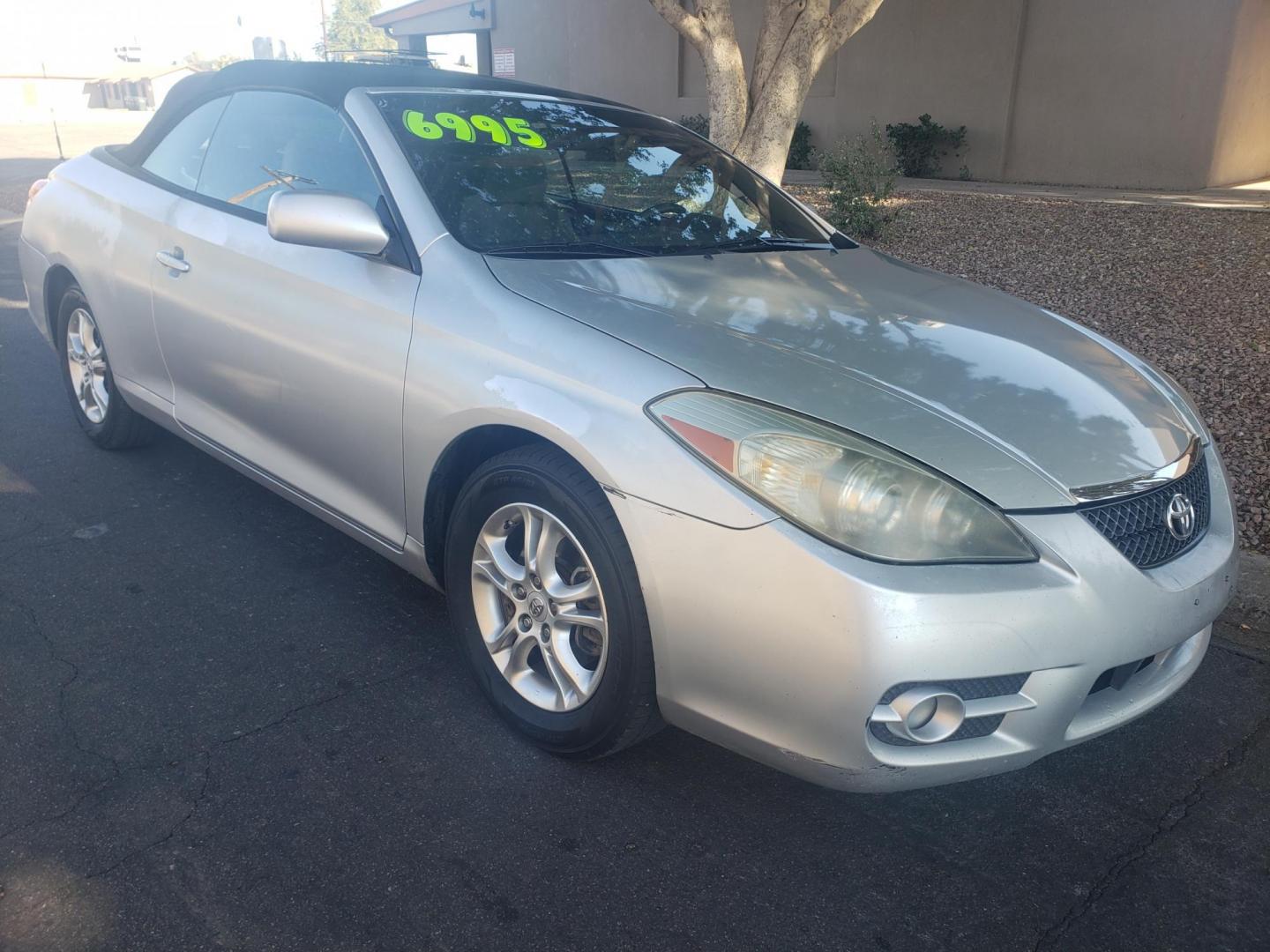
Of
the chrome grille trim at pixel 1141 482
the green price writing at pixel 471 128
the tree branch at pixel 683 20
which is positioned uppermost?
the tree branch at pixel 683 20

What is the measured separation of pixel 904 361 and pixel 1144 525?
674 millimetres

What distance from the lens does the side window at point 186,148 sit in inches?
161

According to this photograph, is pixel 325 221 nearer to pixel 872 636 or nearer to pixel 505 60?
pixel 872 636

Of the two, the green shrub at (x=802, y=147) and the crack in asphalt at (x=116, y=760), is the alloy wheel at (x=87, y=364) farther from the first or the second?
the green shrub at (x=802, y=147)

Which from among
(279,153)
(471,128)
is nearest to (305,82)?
(279,153)

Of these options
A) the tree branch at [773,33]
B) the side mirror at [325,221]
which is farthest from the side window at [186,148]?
the tree branch at [773,33]

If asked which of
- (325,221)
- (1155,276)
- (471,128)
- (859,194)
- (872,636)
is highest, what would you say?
(471,128)

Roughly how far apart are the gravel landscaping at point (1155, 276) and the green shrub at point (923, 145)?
3.77 metres

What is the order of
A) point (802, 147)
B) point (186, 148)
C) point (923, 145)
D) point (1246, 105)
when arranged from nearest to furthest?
point (186, 148), point (1246, 105), point (923, 145), point (802, 147)

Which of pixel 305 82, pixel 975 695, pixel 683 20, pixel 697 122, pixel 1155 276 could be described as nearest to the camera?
pixel 975 695

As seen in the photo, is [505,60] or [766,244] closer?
[766,244]

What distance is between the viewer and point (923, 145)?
53.4 feet

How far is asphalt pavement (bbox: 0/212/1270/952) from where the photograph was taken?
2256mm

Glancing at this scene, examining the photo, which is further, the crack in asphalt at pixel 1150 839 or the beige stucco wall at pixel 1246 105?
the beige stucco wall at pixel 1246 105
